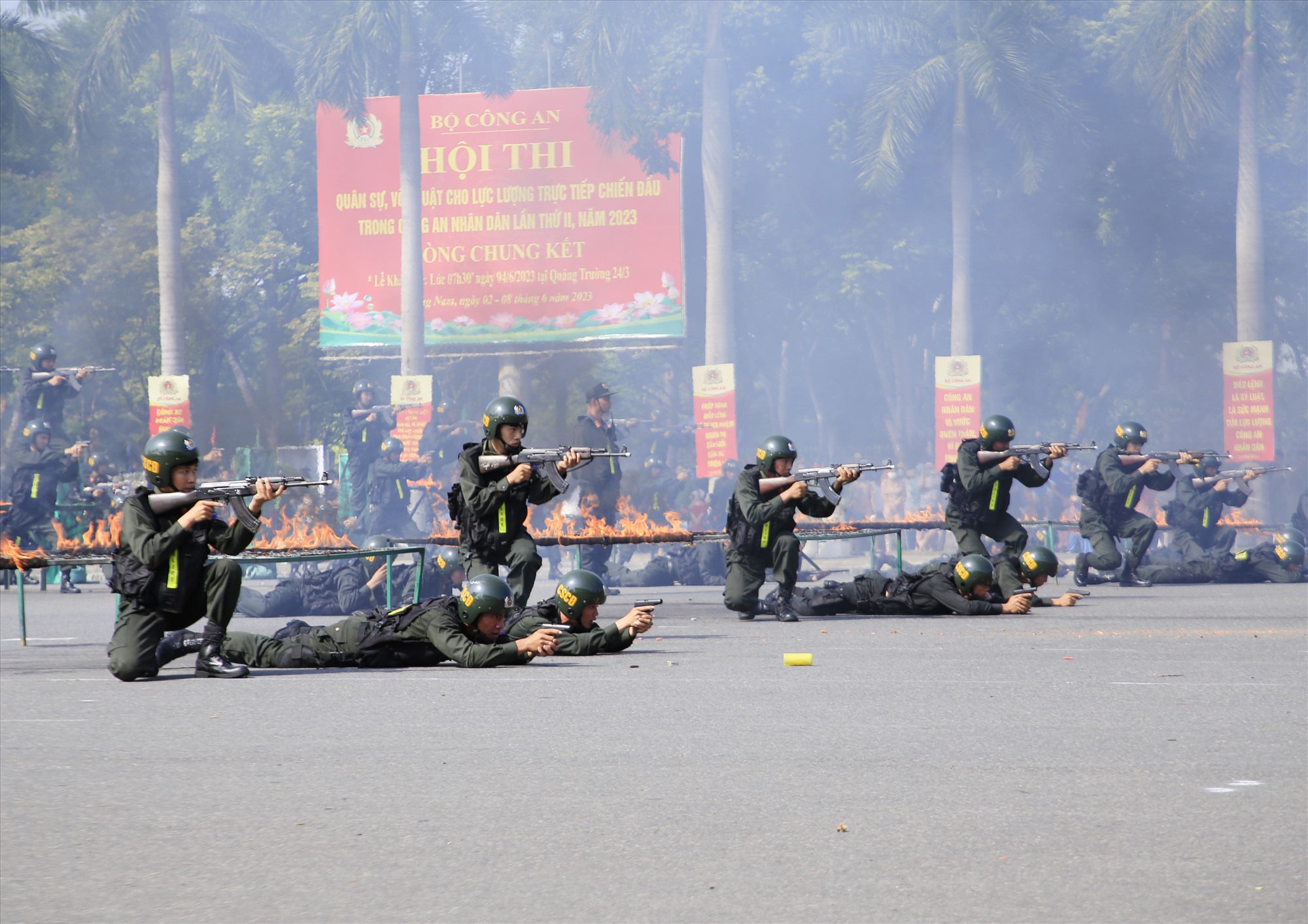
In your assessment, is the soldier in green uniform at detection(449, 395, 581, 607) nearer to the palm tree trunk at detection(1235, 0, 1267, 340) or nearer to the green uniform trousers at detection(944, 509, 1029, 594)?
the green uniform trousers at detection(944, 509, 1029, 594)

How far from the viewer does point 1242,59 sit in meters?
32.9

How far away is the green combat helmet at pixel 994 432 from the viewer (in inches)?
653

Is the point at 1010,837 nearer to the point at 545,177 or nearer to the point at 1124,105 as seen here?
the point at 545,177

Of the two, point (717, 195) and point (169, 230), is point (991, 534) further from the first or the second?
point (169, 230)

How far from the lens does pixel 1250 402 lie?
27719 millimetres

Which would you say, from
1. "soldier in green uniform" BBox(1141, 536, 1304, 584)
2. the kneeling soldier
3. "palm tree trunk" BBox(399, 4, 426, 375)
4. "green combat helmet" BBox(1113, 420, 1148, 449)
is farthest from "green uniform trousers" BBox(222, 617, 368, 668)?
"palm tree trunk" BBox(399, 4, 426, 375)

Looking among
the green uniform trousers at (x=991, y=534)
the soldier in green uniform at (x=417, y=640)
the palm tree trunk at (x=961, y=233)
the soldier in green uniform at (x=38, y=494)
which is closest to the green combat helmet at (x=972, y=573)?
the green uniform trousers at (x=991, y=534)

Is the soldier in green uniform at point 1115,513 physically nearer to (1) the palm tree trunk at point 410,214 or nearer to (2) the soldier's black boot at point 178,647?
(2) the soldier's black boot at point 178,647

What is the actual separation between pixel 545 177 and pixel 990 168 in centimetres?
1007

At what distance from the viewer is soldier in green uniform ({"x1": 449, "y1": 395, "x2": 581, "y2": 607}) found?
1208cm

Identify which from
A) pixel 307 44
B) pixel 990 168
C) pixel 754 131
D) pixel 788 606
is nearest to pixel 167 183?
pixel 307 44

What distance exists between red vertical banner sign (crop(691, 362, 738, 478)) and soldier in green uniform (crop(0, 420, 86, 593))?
1080 centimetres

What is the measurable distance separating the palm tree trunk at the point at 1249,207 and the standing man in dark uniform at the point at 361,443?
1728cm

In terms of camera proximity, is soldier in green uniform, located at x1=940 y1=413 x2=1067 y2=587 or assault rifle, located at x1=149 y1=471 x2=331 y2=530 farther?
soldier in green uniform, located at x1=940 y1=413 x2=1067 y2=587
